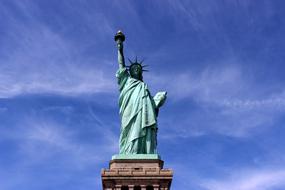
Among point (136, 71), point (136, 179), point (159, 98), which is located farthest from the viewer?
point (136, 71)

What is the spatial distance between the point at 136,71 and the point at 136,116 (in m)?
5.40

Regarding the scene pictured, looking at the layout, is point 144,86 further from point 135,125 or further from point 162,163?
point 162,163

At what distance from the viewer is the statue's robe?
44.0 metres

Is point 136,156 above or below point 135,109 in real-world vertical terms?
below

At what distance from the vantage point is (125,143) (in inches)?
1752

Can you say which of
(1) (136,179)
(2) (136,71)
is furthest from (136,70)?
(1) (136,179)

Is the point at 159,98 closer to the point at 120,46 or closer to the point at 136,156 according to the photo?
the point at 120,46

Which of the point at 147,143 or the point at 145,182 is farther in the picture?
the point at 147,143

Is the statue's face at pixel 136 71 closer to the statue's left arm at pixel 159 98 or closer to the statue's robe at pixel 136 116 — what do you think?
the statue's robe at pixel 136 116

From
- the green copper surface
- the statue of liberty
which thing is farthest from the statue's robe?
the green copper surface

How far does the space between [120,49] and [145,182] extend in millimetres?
14017

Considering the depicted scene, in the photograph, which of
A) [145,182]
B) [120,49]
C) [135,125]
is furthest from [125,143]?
[120,49]

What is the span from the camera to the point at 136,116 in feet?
149

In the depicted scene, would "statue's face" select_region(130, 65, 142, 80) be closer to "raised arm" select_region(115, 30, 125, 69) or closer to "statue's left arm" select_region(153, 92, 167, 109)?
"raised arm" select_region(115, 30, 125, 69)
